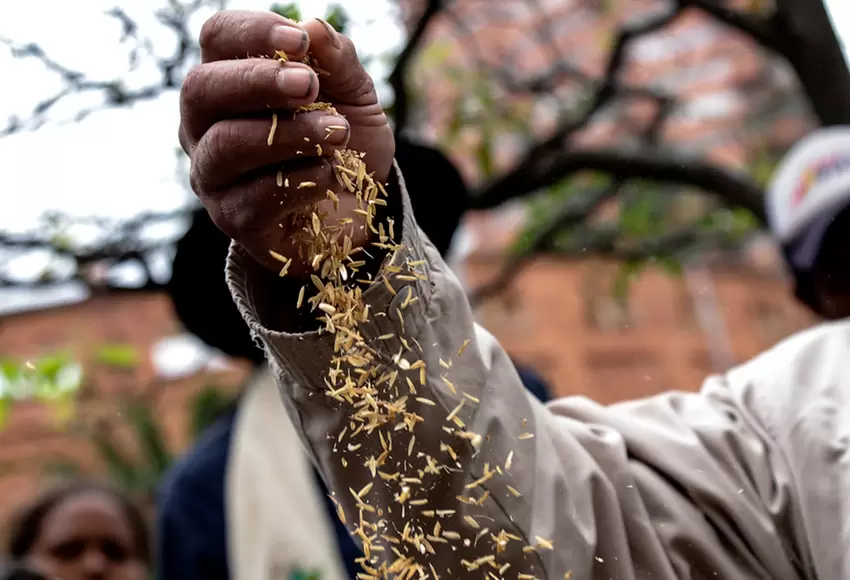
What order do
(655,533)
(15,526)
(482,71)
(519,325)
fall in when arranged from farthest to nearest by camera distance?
(482,71), (15,526), (519,325), (655,533)

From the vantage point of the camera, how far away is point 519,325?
1.80 m

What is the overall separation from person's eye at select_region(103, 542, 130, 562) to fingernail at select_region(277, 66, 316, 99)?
6.04 ft

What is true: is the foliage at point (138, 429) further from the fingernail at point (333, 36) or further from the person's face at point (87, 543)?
the fingernail at point (333, 36)

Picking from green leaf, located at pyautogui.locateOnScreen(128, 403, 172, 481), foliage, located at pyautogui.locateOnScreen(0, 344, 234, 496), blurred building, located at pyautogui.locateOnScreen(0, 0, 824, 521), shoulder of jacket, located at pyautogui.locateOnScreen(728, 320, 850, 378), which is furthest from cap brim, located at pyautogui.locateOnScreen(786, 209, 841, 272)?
green leaf, located at pyautogui.locateOnScreen(128, 403, 172, 481)

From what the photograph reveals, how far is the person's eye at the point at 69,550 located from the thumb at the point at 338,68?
1.77 meters

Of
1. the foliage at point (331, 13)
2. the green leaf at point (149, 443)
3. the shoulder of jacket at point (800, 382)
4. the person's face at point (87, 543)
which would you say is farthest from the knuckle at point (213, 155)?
the green leaf at point (149, 443)

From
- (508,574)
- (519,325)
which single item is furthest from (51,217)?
(519,325)

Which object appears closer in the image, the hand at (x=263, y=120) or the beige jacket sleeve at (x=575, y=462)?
the hand at (x=263, y=120)

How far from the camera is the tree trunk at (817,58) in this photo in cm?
158

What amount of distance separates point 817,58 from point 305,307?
1.33 m

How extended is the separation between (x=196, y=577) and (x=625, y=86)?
152 centimetres

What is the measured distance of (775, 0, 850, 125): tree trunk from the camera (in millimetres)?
1578

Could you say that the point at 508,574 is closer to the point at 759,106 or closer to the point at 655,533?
the point at 655,533

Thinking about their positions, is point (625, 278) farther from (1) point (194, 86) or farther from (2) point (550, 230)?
(1) point (194, 86)
